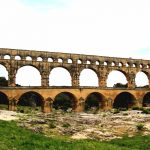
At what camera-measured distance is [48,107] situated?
5791 centimetres

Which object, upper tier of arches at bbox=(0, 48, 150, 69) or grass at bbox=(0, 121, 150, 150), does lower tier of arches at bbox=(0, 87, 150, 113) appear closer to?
upper tier of arches at bbox=(0, 48, 150, 69)

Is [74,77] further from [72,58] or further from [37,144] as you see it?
[37,144]

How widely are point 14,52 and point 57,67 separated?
27.6 ft

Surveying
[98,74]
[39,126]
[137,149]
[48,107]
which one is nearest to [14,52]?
[48,107]

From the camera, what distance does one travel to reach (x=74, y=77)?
62.7m

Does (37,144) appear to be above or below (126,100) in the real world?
below

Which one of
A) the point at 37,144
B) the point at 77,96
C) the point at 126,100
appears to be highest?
the point at 77,96

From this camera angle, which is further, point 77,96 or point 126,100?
point 126,100

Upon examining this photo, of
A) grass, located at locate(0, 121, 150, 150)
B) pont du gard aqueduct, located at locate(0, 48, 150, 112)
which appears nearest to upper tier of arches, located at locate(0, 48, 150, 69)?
pont du gard aqueduct, located at locate(0, 48, 150, 112)

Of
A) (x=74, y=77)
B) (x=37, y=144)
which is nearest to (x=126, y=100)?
(x=74, y=77)

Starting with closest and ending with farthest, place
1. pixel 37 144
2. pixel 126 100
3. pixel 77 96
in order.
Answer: pixel 37 144
pixel 77 96
pixel 126 100

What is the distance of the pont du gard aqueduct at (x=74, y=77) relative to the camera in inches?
2227

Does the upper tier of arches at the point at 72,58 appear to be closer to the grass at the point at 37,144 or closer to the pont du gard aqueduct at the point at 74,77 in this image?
the pont du gard aqueduct at the point at 74,77

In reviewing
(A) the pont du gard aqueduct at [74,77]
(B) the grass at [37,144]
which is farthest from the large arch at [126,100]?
(B) the grass at [37,144]
